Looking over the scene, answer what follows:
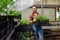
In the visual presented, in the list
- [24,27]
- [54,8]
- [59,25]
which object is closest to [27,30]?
[24,27]

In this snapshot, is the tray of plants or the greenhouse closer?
the greenhouse

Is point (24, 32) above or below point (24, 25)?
below

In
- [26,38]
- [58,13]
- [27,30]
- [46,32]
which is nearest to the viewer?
[27,30]

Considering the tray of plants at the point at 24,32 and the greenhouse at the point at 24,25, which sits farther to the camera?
the tray of plants at the point at 24,32

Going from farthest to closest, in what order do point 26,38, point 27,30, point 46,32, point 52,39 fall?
point 52,39 < point 46,32 < point 26,38 < point 27,30

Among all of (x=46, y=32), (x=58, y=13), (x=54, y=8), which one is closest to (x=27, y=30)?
(x=46, y=32)

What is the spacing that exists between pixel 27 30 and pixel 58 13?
15.8ft

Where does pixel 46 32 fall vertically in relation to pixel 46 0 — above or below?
below

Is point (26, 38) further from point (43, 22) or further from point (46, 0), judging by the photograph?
point (46, 0)

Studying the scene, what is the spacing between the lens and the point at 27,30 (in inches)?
103

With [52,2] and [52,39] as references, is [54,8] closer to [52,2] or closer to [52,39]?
[52,2]

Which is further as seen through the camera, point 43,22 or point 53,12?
point 53,12

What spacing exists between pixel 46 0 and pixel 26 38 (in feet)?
17.4

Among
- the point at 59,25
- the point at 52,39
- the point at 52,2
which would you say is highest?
the point at 52,2
